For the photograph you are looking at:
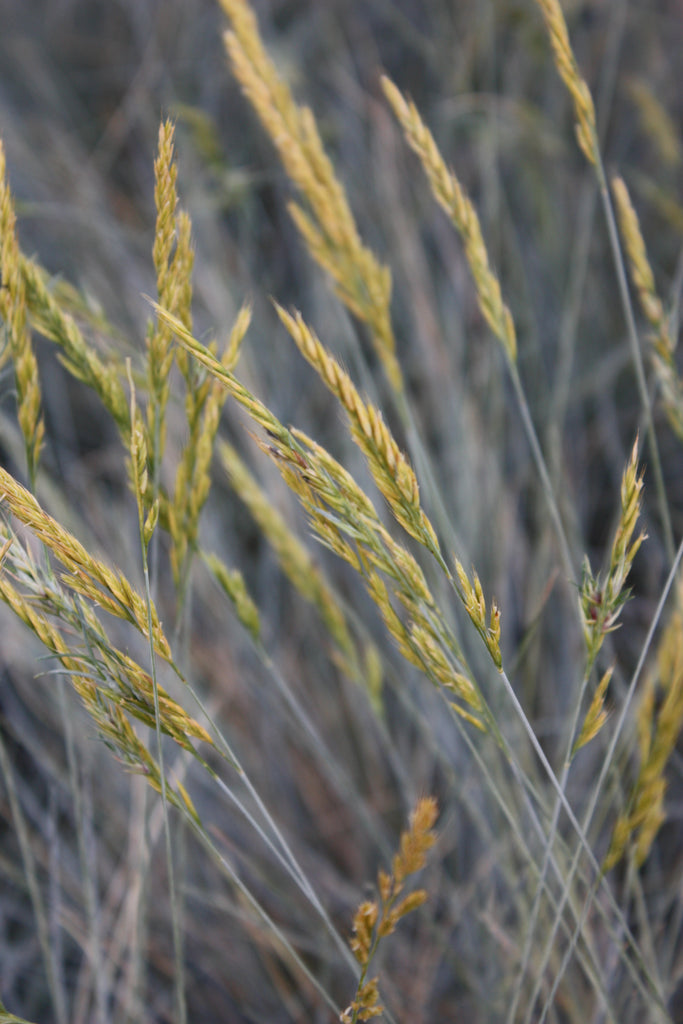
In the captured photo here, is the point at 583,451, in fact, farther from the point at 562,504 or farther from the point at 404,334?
the point at 404,334

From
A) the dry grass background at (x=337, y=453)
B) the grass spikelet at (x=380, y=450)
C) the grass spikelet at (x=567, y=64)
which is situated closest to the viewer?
the grass spikelet at (x=380, y=450)

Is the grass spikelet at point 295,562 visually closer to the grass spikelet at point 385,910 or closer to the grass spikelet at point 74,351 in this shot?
the grass spikelet at point 74,351

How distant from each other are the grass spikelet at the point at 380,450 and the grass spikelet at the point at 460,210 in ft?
1.02

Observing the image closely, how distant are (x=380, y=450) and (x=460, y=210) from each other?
0.41 meters

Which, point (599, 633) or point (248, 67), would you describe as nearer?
point (599, 633)

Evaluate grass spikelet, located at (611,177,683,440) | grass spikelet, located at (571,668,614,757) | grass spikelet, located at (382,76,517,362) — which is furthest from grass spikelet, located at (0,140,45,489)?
grass spikelet, located at (611,177,683,440)

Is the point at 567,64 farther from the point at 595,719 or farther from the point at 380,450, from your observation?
the point at 595,719

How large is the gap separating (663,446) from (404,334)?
24.8 inches

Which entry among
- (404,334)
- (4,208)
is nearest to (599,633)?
(4,208)

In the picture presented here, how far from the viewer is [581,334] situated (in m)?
1.78

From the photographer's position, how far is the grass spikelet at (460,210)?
85cm

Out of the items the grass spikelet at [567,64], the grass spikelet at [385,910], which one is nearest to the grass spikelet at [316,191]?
the grass spikelet at [567,64]

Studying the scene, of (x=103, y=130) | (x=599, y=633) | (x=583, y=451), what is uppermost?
(x=103, y=130)

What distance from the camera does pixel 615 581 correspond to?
2.01ft
